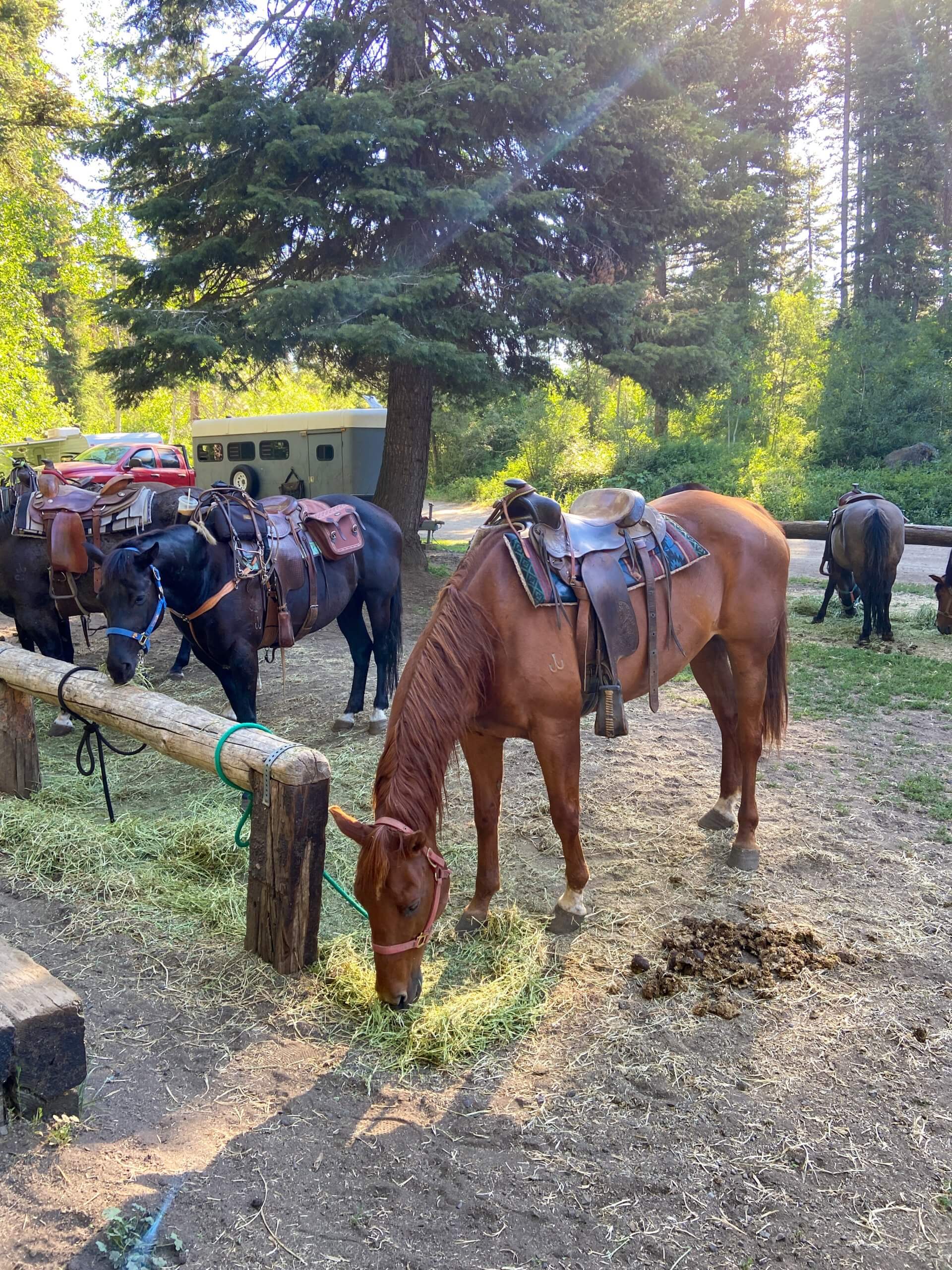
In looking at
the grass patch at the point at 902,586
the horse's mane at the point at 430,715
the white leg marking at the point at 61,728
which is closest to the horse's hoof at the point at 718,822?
the horse's mane at the point at 430,715

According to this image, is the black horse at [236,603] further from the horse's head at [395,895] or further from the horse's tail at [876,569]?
the horse's tail at [876,569]

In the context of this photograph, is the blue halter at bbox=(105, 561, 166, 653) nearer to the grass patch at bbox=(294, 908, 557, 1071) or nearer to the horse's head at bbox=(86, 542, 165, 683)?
the horse's head at bbox=(86, 542, 165, 683)

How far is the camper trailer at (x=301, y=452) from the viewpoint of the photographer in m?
14.6

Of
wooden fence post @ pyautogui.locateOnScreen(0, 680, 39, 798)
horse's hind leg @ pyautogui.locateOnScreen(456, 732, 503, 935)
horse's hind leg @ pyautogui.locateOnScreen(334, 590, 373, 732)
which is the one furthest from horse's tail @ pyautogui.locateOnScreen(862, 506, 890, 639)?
wooden fence post @ pyautogui.locateOnScreen(0, 680, 39, 798)

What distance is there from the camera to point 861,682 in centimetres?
720

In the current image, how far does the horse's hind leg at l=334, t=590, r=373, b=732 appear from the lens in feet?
20.4

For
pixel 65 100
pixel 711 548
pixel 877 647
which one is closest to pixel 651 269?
pixel 877 647

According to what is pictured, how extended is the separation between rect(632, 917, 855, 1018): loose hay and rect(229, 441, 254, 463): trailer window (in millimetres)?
14815

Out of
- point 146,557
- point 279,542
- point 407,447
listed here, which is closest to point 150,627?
point 146,557

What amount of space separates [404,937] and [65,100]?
19931 millimetres

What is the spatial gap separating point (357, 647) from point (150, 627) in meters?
2.47

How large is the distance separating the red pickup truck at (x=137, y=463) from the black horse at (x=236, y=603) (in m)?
13.2

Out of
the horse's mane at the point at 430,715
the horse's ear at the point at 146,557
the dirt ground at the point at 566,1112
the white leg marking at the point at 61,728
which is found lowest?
the dirt ground at the point at 566,1112

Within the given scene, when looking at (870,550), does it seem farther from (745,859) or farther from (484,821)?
(484,821)
